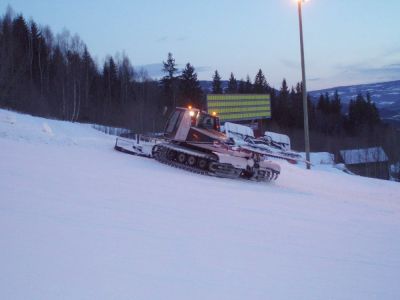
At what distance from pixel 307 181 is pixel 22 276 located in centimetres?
1254

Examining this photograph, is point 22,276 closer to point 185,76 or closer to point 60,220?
point 60,220

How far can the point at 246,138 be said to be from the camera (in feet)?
106

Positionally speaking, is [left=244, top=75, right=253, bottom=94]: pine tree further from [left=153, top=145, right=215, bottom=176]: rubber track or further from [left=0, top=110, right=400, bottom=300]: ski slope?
[left=0, top=110, right=400, bottom=300]: ski slope

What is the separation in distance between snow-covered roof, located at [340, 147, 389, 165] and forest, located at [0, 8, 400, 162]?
5.24ft

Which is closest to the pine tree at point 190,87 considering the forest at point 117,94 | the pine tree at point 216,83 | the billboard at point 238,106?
the forest at point 117,94

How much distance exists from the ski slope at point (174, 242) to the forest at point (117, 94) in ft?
97.1

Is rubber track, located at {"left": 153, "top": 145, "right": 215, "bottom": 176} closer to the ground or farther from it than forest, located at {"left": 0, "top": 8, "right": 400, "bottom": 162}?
closer to the ground

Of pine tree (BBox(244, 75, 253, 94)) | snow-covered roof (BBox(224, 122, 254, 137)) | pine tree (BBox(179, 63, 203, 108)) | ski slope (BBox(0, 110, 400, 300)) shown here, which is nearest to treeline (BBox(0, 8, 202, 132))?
pine tree (BBox(179, 63, 203, 108))

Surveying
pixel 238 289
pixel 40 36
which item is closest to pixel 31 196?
pixel 238 289

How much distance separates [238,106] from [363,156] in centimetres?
2837

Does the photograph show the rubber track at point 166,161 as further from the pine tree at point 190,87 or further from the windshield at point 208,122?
the pine tree at point 190,87

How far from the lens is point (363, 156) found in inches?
2055

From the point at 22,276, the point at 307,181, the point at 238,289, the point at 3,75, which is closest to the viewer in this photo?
the point at 22,276

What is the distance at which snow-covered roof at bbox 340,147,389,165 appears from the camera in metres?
51.1
